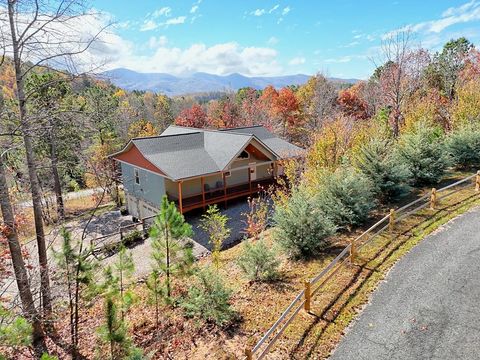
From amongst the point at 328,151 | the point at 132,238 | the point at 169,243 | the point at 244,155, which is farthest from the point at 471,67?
the point at 169,243

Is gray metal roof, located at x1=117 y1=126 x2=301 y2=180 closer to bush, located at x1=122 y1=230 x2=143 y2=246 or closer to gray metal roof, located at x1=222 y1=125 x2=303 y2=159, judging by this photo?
gray metal roof, located at x1=222 y1=125 x2=303 y2=159

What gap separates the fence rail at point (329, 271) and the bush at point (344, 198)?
88 centimetres

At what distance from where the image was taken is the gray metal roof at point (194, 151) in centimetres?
2011

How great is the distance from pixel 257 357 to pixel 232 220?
13.2 metres

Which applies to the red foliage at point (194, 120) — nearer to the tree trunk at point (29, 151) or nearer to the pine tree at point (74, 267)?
the tree trunk at point (29, 151)

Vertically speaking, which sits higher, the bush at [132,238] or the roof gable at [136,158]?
the roof gable at [136,158]

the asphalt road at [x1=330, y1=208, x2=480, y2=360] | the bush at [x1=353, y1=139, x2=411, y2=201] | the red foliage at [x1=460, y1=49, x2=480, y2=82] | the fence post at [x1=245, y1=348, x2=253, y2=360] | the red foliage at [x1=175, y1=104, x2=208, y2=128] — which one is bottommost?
the asphalt road at [x1=330, y1=208, x2=480, y2=360]

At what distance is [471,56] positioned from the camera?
109 ft

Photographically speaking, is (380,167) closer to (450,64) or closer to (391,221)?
(391,221)

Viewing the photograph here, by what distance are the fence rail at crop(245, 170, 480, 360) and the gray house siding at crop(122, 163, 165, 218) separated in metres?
13.1

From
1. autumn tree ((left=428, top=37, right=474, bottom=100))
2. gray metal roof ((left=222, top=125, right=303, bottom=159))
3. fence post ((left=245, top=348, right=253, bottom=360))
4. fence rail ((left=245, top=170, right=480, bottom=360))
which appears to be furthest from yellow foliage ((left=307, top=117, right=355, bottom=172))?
autumn tree ((left=428, top=37, right=474, bottom=100))

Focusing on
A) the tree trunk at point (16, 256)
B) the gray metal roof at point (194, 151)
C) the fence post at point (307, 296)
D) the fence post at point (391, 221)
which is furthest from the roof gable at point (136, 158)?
the fence post at point (307, 296)

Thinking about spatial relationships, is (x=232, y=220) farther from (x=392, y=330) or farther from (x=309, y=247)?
(x=392, y=330)

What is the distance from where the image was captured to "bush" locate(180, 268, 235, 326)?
8914 millimetres
